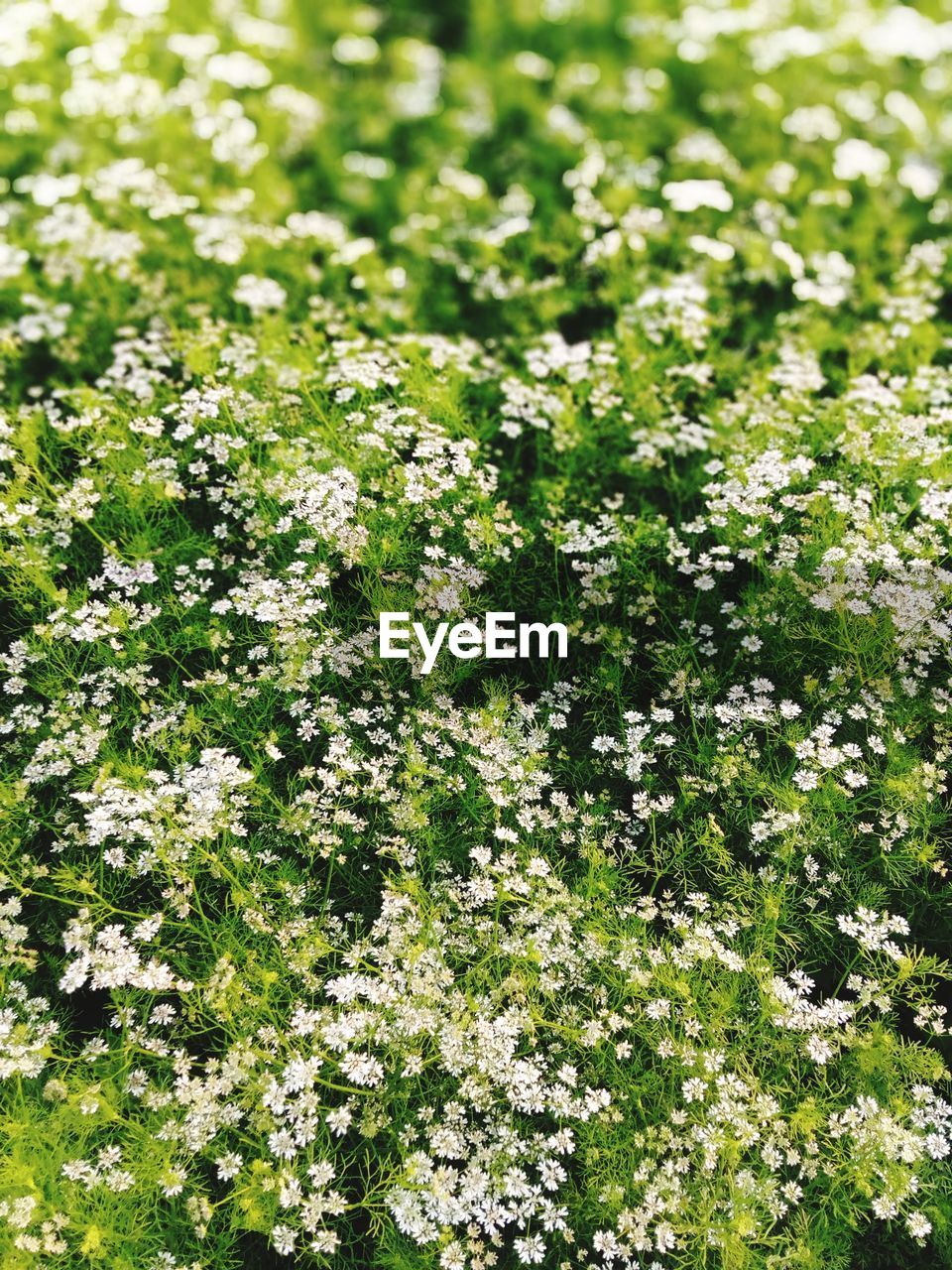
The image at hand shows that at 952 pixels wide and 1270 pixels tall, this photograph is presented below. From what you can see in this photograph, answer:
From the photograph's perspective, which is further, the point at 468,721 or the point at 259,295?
the point at 259,295

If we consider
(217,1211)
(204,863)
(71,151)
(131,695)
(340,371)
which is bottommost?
(217,1211)

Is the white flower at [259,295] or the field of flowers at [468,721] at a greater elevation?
the white flower at [259,295]

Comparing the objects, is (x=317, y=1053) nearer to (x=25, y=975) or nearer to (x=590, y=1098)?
(x=590, y=1098)

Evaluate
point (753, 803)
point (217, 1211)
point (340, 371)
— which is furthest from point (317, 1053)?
point (340, 371)

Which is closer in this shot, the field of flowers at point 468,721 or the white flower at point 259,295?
the field of flowers at point 468,721

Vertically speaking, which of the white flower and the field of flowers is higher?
the white flower

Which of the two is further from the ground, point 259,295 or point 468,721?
point 259,295

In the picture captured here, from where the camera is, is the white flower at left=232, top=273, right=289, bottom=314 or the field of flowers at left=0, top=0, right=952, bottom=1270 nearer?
the field of flowers at left=0, top=0, right=952, bottom=1270

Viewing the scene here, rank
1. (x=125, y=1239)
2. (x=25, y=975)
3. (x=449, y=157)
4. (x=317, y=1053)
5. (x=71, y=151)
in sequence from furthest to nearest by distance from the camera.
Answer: (x=449, y=157)
(x=71, y=151)
(x=25, y=975)
(x=317, y=1053)
(x=125, y=1239)
